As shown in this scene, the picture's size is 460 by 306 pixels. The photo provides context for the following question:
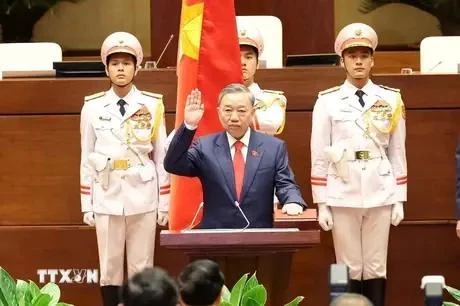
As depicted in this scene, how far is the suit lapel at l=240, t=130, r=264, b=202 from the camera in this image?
16.4 ft

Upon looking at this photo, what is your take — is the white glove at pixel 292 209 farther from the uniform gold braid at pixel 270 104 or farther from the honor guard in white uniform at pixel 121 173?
the honor guard in white uniform at pixel 121 173

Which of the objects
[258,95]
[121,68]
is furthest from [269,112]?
[121,68]

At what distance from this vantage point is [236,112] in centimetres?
501

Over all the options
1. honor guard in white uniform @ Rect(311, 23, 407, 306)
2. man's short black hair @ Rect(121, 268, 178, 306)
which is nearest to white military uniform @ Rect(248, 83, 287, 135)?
honor guard in white uniform @ Rect(311, 23, 407, 306)

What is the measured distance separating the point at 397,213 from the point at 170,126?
1.31 meters

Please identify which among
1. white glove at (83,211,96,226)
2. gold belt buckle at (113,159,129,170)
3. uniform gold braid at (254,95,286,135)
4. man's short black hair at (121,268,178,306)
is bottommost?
white glove at (83,211,96,226)

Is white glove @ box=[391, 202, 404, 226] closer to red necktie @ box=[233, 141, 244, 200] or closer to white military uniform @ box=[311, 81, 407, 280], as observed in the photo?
white military uniform @ box=[311, 81, 407, 280]

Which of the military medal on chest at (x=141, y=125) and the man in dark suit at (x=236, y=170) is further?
the military medal on chest at (x=141, y=125)

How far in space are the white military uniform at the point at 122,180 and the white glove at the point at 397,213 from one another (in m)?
1.07

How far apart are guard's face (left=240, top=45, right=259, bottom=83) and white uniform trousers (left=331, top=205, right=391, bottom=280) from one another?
0.76 meters

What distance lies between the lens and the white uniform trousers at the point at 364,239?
18.7 ft

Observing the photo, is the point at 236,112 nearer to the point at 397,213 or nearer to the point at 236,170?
the point at 236,170

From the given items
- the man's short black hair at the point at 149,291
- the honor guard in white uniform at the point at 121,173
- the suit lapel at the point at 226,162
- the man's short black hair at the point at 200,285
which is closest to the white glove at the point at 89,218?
the honor guard in white uniform at the point at 121,173

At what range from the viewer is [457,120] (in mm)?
6230
